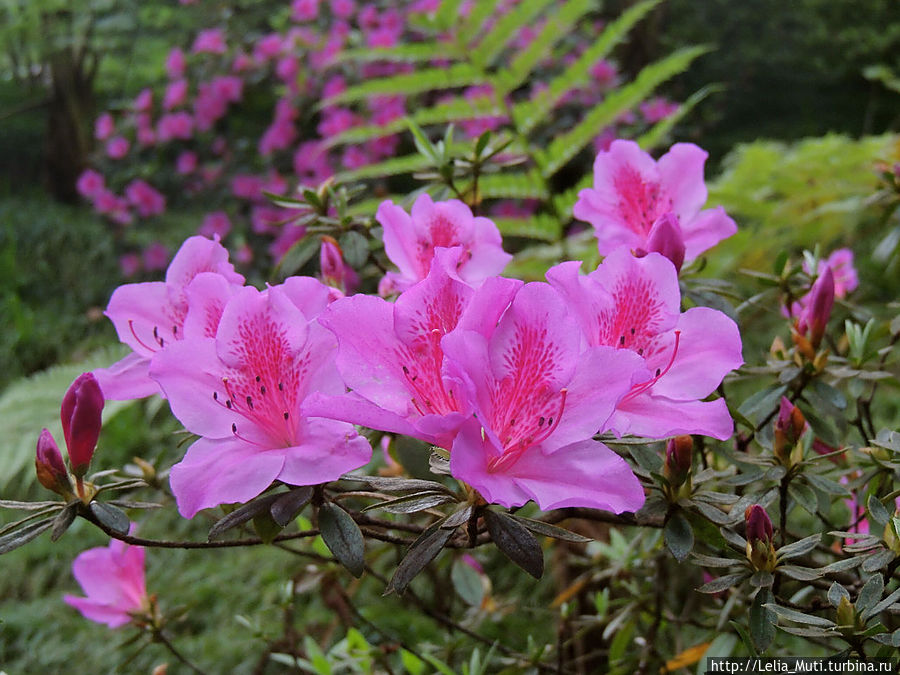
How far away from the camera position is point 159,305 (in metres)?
0.75

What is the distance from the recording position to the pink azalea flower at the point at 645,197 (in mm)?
833

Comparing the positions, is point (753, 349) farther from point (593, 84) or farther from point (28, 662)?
point (28, 662)

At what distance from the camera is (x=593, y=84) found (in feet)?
11.4

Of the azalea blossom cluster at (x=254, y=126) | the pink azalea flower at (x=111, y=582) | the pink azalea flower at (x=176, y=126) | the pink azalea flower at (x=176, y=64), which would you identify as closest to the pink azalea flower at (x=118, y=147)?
the azalea blossom cluster at (x=254, y=126)

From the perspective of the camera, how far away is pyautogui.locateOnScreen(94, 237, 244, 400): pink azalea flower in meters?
0.72

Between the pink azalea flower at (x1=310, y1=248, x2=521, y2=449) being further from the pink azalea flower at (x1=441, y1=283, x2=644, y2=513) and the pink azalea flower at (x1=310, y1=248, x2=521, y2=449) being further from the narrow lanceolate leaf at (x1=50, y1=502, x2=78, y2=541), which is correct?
the narrow lanceolate leaf at (x1=50, y1=502, x2=78, y2=541)

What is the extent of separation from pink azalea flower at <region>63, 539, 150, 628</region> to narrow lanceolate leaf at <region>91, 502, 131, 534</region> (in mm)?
383

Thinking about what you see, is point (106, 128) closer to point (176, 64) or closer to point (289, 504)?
point (176, 64)

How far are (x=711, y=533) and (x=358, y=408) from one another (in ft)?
1.09

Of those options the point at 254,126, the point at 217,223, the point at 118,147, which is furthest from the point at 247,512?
the point at 118,147

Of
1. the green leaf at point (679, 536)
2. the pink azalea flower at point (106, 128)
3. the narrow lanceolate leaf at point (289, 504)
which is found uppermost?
the narrow lanceolate leaf at point (289, 504)

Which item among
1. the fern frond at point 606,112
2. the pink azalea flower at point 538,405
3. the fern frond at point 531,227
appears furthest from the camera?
the fern frond at point 606,112

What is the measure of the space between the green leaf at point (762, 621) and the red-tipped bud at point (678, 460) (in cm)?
12

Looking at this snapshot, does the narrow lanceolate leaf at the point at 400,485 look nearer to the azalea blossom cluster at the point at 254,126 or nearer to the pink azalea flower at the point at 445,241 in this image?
the pink azalea flower at the point at 445,241
